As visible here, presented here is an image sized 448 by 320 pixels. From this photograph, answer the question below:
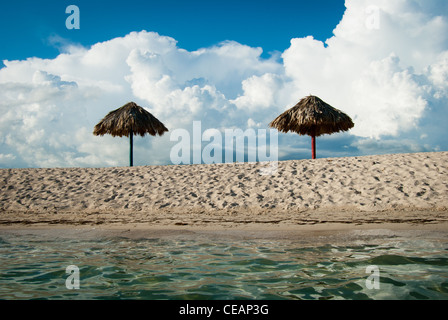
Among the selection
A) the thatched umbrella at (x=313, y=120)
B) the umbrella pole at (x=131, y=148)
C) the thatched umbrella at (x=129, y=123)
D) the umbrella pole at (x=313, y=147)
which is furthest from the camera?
the thatched umbrella at (x=129, y=123)

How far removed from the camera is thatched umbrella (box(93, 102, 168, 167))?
1739 cm

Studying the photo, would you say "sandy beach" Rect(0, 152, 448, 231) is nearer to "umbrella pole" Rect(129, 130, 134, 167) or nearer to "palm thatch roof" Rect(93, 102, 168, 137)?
"umbrella pole" Rect(129, 130, 134, 167)

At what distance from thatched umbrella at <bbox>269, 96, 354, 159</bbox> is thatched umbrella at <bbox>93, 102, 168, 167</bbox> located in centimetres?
722

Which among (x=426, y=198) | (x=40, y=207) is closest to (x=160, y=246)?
(x=40, y=207)

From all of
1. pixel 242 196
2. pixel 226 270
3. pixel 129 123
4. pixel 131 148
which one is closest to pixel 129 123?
pixel 129 123

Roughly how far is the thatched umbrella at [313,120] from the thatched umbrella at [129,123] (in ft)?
23.7

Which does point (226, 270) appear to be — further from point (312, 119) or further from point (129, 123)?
point (129, 123)

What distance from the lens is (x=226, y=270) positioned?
4273mm

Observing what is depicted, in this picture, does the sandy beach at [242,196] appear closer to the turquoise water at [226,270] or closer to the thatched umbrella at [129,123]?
the turquoise water at [226,270]

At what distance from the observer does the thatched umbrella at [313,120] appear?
16094 millimetres

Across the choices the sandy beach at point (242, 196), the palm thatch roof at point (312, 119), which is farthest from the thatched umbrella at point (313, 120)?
the sandy beach at point (242, 196)

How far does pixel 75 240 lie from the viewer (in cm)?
689

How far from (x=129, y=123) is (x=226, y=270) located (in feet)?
48.0
